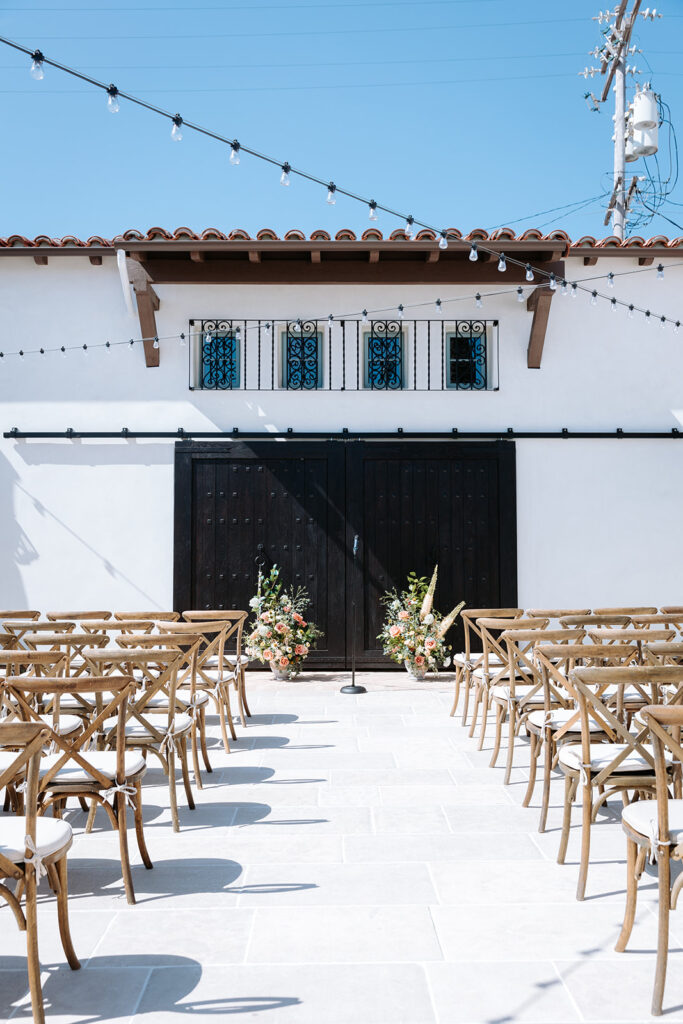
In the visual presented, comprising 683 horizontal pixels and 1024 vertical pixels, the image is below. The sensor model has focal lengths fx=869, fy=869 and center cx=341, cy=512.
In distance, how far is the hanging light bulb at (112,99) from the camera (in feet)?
12.9

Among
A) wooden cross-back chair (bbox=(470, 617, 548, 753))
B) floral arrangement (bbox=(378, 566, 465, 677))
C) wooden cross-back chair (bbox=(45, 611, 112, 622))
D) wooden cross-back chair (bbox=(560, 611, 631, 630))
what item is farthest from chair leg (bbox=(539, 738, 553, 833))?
floral arrangement (bbox=(378, 566, 465, 677))

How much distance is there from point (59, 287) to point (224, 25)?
11.0ft

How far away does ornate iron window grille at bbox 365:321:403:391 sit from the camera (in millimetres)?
8789

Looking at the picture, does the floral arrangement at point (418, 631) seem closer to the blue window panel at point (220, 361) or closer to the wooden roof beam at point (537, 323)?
the wooden roof beam at point (537, 323)

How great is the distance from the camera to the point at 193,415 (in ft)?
28.3

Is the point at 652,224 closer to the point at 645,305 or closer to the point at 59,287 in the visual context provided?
the point at 645,305

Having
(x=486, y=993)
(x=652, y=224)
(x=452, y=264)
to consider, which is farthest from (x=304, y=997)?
(x=652, y=224)

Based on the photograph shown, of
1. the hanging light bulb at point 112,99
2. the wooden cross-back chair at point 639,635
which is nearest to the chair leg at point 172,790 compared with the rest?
the wooden cross-back chair at point 639,635

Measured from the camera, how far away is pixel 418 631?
7.97 meters

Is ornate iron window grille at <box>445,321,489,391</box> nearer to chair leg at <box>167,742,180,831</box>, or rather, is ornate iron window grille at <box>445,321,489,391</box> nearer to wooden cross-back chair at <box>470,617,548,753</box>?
wooden cross-back chair at <box>470,617,548,753</box>

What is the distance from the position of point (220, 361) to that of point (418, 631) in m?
3.35

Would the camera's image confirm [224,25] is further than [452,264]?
Yes

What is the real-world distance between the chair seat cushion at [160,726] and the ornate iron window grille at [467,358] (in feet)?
18.0

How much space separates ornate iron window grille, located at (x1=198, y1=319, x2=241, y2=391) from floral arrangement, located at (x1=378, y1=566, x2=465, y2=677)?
107 inches
